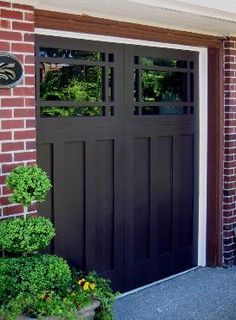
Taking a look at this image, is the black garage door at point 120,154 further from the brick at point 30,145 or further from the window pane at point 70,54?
the brick at point 30,145

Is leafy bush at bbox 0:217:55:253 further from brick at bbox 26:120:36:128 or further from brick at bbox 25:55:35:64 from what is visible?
brick at bbox 25:55:35:64

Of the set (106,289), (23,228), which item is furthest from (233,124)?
(23,228)

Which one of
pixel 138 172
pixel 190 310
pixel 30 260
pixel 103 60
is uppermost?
pixel 103 60

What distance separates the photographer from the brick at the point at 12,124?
167 inches

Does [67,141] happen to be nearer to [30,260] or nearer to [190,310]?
[30,260]

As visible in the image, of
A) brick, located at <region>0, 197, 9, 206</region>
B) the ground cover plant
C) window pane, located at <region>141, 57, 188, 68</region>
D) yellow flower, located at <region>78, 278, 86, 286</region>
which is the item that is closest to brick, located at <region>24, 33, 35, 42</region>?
the ground cover plant

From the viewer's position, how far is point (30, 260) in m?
3.94

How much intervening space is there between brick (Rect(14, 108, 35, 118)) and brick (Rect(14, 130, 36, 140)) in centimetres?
12

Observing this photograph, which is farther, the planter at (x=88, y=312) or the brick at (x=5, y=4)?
the brick at (x=5, y=4)

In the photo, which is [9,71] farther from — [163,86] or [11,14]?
[163,86]

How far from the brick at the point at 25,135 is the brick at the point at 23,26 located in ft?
2.42

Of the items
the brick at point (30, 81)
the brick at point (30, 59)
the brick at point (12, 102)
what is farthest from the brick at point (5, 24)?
the brick at point (12, 102)

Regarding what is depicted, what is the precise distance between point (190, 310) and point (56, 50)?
8.08 feet

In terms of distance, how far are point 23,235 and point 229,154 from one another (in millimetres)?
3019
